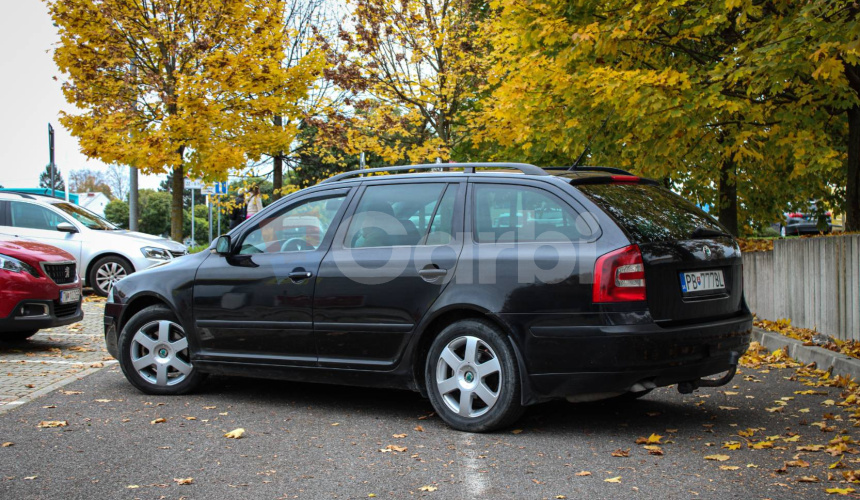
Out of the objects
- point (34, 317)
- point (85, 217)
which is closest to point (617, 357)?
point (34, 317)

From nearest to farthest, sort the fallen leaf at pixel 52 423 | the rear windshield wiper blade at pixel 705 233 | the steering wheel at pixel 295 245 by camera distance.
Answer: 1. the rear windshield wiper blade at pixel 705 233
2. the fallen leaf at pixel 52 423
3. the steering wheel at pixel 295 245

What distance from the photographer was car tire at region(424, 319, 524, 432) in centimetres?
551

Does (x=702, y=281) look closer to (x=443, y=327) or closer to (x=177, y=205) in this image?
(x=443, y=327)

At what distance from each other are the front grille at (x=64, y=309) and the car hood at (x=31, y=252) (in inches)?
20.3

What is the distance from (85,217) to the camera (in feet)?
54.6

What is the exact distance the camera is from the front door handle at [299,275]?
20.9ft

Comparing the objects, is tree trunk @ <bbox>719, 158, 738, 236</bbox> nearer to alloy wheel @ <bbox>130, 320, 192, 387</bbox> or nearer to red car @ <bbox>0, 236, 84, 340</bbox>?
red car @ <bbox>0, 236, 84, 340</bbox>

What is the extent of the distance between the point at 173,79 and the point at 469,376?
58.6 ft

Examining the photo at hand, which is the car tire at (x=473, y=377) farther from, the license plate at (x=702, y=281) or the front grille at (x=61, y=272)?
the front grille at (x=61, y=272)

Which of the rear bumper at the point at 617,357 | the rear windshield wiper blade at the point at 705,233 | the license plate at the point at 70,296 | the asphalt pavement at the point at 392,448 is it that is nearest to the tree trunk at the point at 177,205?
the license plate at the point at 70,296

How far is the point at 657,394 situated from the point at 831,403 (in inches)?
49.5

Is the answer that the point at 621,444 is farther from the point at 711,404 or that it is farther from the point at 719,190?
the point at 719,190

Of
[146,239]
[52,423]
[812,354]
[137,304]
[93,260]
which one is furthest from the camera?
[146,239]

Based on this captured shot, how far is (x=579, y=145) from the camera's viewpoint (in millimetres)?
13914
